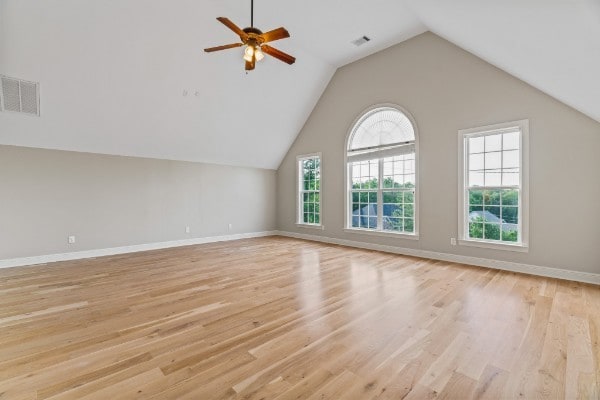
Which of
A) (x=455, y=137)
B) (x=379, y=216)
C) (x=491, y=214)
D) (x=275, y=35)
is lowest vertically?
(x=379, y=216)

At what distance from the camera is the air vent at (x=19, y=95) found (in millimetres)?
3941

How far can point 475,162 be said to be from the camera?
460 centimetres

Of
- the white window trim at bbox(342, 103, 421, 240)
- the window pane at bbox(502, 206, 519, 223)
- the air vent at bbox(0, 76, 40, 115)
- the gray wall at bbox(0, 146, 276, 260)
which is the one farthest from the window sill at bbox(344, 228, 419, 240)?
the air vent at bbox(0, 76, 40, 115)

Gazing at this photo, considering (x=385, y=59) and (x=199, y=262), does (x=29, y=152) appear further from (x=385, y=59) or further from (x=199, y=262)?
(x=385, y=59)

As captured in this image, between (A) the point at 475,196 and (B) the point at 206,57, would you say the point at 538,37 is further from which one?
(B) the point at 206,57

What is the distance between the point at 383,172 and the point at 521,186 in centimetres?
237

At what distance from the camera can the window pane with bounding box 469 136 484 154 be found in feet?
14.9

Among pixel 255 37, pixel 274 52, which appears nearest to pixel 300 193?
pixel 274 52

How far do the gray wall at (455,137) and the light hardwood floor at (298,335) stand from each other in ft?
2.41

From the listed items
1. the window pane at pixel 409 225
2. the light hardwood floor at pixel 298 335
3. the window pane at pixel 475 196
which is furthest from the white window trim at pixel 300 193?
the window pane at pixel 475 196

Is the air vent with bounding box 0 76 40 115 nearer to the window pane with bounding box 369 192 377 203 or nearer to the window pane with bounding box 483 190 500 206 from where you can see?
the window pane with bounding box 369 192 377 203

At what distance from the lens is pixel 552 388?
5.22 ft

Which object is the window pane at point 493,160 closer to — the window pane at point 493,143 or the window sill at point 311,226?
the window pane at point 493,143

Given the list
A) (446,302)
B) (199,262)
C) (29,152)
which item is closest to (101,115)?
(29,152)
